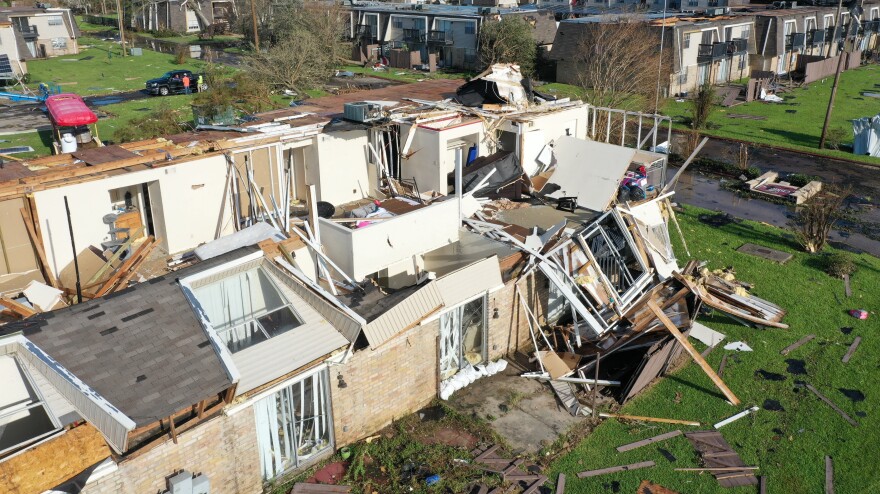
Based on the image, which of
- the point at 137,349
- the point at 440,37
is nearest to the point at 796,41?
the point at 440,37

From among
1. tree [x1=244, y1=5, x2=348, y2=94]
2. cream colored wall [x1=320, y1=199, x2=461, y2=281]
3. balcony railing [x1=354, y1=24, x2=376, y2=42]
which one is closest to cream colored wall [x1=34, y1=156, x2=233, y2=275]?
cream colored wall [x1=320, y1=199, x2=461, y2=281]

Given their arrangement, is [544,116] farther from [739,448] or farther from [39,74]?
[39,74]

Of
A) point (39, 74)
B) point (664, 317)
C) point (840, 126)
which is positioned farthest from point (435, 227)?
point (39, 74)

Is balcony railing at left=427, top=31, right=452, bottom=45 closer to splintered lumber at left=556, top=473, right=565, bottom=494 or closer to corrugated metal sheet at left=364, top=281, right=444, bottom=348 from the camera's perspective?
corrugated metal sheet at left=364, top=281, right=444, bottom=348

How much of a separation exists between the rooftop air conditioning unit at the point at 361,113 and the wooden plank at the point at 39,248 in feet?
26.7

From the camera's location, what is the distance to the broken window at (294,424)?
11.5 m

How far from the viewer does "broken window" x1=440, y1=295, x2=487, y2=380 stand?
48.1 feet

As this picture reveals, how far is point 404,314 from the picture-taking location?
1273 cm

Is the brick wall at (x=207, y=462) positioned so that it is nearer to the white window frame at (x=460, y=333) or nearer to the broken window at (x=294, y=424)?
the broken window at (x=294, y=424)

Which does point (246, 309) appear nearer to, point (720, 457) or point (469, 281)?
point (469, 281)

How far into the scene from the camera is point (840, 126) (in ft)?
130

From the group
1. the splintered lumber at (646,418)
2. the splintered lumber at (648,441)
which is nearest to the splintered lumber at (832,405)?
the splintered lumber at (646,418)

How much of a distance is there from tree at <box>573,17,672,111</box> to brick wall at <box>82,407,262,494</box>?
899 inches

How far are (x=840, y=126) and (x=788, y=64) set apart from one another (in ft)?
63.1
